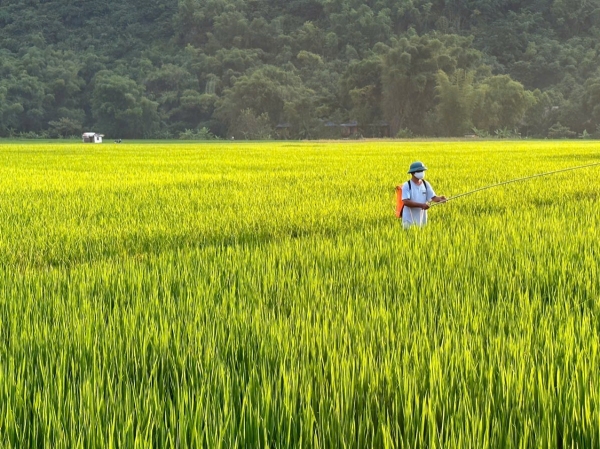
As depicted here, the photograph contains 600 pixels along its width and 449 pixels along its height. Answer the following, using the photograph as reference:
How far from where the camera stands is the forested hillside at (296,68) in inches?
2596

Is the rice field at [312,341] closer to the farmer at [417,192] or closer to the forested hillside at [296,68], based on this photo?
the farmer at [417,192]

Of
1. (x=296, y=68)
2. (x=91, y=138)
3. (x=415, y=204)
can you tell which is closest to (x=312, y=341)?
(x=415, y=204)

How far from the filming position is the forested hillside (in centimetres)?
6594

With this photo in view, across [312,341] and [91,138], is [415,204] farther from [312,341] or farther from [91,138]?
[91,138]

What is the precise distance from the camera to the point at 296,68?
285 feet

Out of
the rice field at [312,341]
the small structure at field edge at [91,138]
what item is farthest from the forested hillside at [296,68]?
the rice field at [312,341]

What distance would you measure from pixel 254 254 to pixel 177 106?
2780 inches

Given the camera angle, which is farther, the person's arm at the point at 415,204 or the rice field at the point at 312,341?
the person's arm at the point at 415,204

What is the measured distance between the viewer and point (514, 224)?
5.62 meters

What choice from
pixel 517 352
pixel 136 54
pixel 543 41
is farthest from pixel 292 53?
pixel 517 352

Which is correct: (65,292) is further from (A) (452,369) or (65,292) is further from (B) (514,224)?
(B) (514,224)

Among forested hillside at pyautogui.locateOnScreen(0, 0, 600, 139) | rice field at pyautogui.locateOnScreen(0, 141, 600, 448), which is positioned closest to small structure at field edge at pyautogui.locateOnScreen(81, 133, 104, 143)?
forested hillside at pyautogui.locateOnScreen(0, 0, 600, 139)

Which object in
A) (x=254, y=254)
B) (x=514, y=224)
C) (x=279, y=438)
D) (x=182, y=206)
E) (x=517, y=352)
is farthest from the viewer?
(x=182, y=206)

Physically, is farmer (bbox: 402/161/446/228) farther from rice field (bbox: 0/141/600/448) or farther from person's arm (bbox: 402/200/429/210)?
rice field (bbox: 0/141/600/448)
